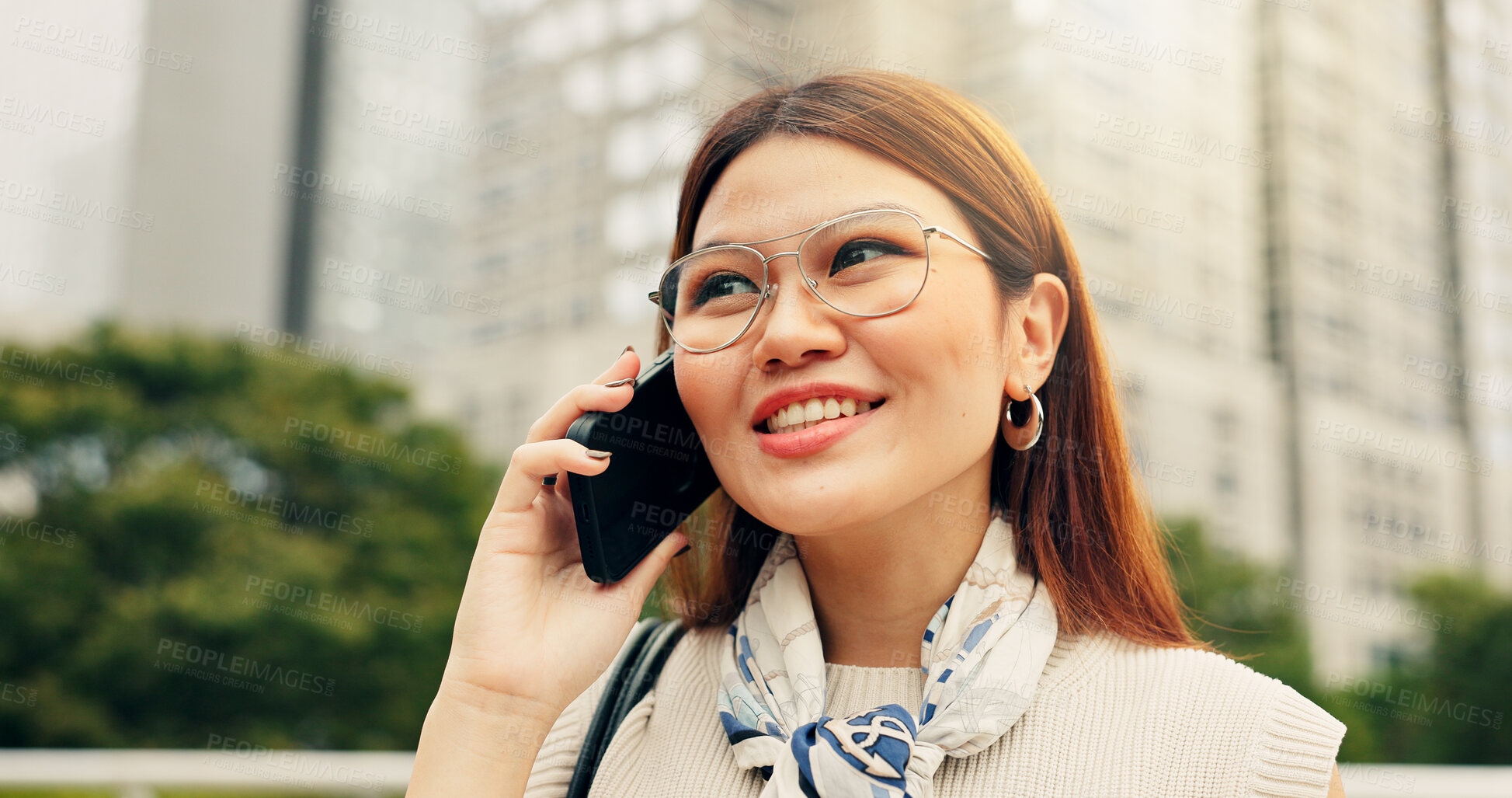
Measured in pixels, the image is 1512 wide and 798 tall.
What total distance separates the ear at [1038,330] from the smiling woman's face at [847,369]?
0.08 feet

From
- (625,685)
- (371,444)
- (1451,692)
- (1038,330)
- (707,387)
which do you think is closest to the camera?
(707,387)

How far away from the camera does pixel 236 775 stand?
2.71 m

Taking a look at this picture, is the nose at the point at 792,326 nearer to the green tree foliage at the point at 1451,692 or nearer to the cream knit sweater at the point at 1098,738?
the cream knit sweater at the point at 1098,738

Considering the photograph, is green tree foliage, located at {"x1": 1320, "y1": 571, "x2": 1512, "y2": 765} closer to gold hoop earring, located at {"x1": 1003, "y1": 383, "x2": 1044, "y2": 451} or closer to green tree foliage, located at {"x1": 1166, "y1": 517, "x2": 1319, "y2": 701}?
green tree foliage, located at {"x1": 1166, "y1": 517, "x2": 1319, "y2": 701}

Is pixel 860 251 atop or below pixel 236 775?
atop

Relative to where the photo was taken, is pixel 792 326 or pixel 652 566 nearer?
pixel 792 326

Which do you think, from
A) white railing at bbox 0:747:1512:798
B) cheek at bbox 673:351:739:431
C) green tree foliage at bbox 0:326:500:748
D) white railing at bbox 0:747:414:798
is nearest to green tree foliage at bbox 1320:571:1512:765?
green tree foliage at bbox 0:326:500:748

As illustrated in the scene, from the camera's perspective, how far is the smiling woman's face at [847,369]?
59.4 inches

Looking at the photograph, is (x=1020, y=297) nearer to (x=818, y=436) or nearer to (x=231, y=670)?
(x=818, y=436)

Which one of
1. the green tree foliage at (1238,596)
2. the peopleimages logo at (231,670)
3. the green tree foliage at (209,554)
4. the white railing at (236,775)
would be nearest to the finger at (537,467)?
the white railing at (236,775)

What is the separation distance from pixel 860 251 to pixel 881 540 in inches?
18.1

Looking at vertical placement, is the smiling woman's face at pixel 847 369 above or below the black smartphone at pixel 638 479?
above

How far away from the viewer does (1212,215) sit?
49906 mm

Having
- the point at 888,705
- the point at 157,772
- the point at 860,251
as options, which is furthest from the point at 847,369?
the point at 157,772
